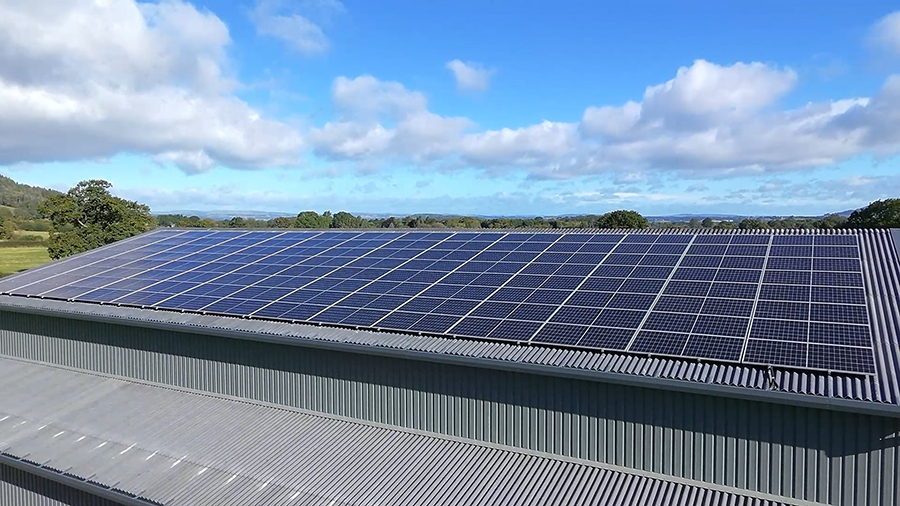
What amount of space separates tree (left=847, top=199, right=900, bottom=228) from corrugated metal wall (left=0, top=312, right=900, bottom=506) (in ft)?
214

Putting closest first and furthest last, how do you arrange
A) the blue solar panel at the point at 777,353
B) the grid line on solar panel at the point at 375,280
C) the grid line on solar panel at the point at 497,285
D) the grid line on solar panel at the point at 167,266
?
the blue solar panel at the point at 777,353 < the grid line on solar panel at the point at 497,285 < the grid line on solar panel at the point at 375,280 < the grid line on solar panel at the point at 167,266

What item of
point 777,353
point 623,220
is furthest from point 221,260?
point 623,220

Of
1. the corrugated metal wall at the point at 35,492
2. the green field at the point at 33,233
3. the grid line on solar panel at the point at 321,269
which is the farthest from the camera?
the green field at the point at 33,233

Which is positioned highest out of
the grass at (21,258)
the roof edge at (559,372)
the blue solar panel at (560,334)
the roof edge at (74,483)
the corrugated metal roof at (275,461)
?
the blue solar panel at (560,334)

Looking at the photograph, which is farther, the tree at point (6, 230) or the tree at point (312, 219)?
the tree at point (312, 219)

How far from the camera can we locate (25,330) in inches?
879

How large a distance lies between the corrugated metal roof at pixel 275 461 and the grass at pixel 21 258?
66341 millimetres

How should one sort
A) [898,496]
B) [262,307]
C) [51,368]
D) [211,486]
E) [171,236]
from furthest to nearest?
[171,236], [51,368], [262,307], [211,486], [898,496]

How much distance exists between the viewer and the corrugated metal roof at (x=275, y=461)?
1178 centimetres

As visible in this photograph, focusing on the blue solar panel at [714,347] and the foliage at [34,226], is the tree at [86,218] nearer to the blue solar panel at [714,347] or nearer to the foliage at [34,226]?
the blue solar panel at [714,347]

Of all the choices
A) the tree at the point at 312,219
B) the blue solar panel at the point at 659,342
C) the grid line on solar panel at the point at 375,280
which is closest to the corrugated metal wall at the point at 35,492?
the grid line on solar panel at the point at 375,280

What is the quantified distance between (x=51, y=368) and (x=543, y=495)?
19.9 m

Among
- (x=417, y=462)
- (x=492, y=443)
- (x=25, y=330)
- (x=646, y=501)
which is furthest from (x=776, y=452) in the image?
(x=25, y=330)

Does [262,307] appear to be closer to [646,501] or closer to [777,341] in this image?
[646,501]
